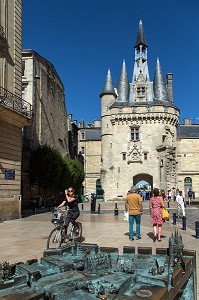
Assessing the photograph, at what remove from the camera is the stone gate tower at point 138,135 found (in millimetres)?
40125

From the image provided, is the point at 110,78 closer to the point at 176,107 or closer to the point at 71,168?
the point at 176,107

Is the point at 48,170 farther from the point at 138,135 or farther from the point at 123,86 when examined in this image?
the point at 123,86

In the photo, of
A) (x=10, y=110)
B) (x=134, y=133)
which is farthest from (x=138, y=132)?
(x=10, y=110)

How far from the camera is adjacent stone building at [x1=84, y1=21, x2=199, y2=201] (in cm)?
4016

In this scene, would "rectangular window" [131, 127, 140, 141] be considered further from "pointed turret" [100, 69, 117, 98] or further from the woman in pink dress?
the woman in pink dress

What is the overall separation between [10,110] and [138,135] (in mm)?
28231

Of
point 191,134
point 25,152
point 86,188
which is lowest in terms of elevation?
point 86,188

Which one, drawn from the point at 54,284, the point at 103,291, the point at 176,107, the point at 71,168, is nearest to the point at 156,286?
the point at 103,291

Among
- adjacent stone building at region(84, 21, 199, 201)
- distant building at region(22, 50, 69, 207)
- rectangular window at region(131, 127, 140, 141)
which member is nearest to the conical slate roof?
adjacent stone building at region(84, 21, 199, 201)

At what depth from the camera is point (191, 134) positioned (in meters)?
49.4

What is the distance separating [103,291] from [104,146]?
4012cm

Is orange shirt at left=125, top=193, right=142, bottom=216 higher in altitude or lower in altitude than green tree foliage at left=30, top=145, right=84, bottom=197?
lower

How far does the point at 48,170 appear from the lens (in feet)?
86.7

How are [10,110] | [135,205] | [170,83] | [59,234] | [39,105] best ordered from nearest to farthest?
[59,234]
[135,205]
[10,110]
[39,105]
[170,83]
